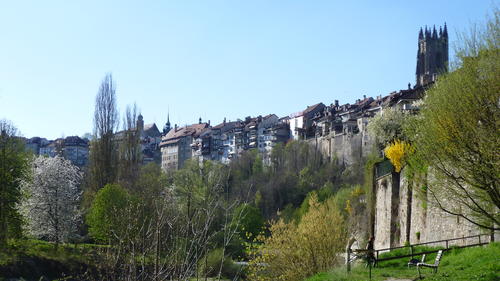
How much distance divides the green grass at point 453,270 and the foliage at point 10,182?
23.9 m

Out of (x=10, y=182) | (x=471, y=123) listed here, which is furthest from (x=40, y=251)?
(x=471, y=123)

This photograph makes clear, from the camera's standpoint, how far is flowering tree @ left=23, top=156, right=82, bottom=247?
4666 centimetres

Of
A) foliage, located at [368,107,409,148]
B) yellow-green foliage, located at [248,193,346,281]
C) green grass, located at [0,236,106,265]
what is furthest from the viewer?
foliage, located at [368,107,409,148]

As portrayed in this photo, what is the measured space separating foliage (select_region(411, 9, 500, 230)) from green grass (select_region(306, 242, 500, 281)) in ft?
3.96

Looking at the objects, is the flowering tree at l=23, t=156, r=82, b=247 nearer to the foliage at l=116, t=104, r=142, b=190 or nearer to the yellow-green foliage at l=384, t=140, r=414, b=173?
the foliage at l=116, t=104, r=142, b=190

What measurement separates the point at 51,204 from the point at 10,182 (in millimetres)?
9160

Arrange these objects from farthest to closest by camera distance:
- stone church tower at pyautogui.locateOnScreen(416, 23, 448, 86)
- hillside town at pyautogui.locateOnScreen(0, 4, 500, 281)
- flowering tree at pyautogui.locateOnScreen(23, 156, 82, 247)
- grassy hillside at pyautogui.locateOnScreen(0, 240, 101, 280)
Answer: stone church tower at pyautogui.locateOnScreen(416, 23, 448, 86) < flowering tree at pyautogui.locateOnScreen(23, 156, 82, 247) < grassy hillside at pyautogui.locateOnScreen(0, 240, 101, 280) < hillside town at pyautogui.locateOnScreen(0, 4, 500, 281)

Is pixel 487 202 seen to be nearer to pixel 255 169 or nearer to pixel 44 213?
pixel 44 213

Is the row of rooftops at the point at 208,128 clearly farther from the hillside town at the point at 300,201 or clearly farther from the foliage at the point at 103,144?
the foliage at the point at 103,144

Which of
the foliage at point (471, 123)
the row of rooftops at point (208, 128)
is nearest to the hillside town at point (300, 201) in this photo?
the foliage at point (471, 123)

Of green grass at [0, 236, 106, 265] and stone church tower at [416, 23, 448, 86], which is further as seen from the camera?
stone church tower at [416, 23, 448, 86]

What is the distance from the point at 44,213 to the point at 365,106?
6105 centimetres

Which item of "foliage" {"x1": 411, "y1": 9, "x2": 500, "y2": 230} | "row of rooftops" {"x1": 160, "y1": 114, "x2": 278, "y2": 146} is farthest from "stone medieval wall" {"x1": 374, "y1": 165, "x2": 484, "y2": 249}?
"row of rooftops" {"x1": 160, "y1": 114, "x2": 278, "y2": 146}

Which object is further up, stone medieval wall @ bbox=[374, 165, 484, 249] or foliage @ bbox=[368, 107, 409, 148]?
foliage @ bbox=[368, 107, 409, 148]
